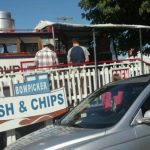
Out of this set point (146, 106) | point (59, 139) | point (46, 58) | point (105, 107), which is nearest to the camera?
point (59, 139)

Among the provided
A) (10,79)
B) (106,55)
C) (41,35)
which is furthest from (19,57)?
(10,79)

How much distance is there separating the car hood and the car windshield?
0.67 ft

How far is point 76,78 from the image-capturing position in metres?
11.0

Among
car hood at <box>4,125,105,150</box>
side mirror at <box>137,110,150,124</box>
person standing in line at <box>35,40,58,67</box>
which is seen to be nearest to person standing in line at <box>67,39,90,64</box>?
person standing in line at <box>35,40,58,67</box>

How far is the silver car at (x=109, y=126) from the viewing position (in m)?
5.12

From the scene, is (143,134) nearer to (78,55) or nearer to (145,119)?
(145,119)

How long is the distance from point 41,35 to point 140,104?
1015cm

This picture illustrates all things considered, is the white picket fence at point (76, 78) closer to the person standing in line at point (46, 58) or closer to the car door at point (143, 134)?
the person standing in line at point (46, 58)

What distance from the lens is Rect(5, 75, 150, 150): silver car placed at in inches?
202

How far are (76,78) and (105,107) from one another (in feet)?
16.4

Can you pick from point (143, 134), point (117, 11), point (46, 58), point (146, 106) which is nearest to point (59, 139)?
point (143, 134)

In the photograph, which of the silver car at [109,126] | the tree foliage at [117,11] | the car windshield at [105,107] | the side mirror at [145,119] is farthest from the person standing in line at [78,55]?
the side mirror at [145,119]

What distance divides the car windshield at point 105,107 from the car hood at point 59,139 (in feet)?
0.67

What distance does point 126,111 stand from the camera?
5.49 metres
